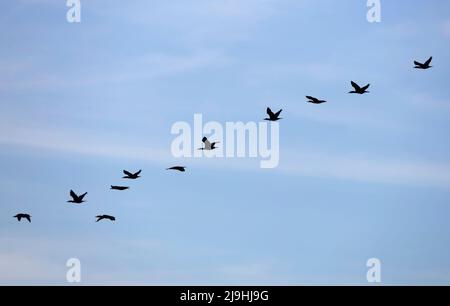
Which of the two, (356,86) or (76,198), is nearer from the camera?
(76,198)

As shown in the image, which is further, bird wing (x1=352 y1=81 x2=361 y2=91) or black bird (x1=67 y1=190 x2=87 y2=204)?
bird wing (x1=352 y1=81 x2=361 y2=91)

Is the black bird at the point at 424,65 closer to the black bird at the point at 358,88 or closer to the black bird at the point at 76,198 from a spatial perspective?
the black bird at the point at 358,88

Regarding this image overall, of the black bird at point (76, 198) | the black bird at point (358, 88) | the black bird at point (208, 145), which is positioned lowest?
the black bird at point (76, 198)

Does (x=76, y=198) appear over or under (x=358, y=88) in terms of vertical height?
under

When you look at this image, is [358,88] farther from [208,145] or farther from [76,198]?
[76,198]

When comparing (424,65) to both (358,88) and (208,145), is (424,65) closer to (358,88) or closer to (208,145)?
(358,88)

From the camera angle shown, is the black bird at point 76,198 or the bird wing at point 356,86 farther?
the bird wing at point 356,86

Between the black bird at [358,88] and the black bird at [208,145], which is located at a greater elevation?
the black bird at [358,88]

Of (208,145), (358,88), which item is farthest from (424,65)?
(208,145)

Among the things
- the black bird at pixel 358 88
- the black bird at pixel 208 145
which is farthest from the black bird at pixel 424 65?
the black bird at pixel 208 145

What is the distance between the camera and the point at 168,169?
87.1 m

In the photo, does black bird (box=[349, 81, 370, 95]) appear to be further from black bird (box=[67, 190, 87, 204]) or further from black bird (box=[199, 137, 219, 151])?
black bird (box=[67, 190, 87, 204])

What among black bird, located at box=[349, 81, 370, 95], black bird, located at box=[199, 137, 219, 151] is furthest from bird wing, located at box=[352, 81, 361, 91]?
black bird, located at box=[199, 137, 219, 151]
